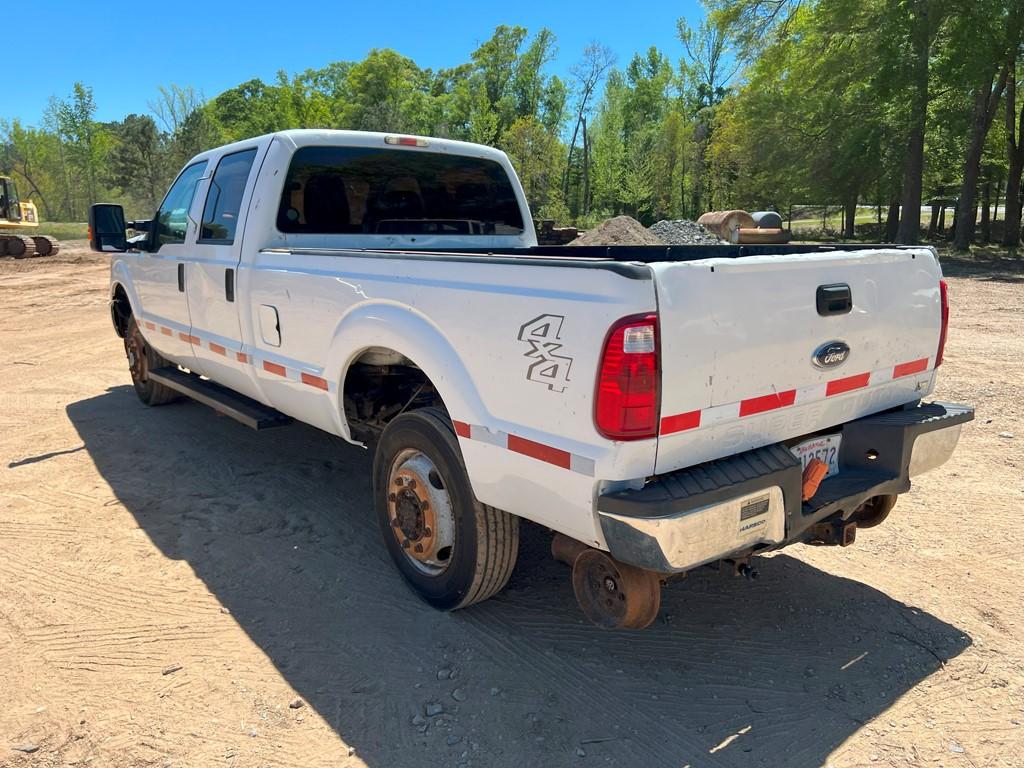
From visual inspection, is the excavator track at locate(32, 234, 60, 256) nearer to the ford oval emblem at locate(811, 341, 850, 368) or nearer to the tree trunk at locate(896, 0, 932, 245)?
the tree trunk at locate(896, 0, 932, 245)

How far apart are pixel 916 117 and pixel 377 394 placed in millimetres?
25805

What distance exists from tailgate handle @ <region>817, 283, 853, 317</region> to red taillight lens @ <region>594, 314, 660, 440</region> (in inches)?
34.0

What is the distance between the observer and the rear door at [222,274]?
4758mm

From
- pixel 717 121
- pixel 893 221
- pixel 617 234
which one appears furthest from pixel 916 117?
pixel 717 121

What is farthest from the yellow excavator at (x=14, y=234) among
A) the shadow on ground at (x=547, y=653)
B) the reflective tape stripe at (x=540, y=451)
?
the reflective tape stripe at (x=540, y=451)

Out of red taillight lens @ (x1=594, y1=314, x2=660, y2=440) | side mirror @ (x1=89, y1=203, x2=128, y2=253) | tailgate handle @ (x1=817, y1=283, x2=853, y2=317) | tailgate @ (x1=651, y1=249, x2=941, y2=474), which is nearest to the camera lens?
red taillight lens @ (x1=594, y1=314, x2=660, y2=440)

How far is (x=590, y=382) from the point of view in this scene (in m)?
2.52

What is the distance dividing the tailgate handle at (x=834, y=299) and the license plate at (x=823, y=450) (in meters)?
0.55

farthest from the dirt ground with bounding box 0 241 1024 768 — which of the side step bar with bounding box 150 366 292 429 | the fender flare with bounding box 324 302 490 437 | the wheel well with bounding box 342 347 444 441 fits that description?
the fender flare with bounding box 324 302 490 437

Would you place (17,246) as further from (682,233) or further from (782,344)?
(782,344)

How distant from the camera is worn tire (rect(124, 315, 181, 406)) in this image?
22.2 feet

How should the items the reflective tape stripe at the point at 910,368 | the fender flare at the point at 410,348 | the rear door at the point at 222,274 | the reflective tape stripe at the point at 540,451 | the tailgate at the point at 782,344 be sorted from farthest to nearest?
the rear door at the point at 222,274
the reflective tape stripe at the point at 910,368
the fender flare at the point at 410,348
the reflective tape stripe at the point at 540,451
the tailgate at the point at 782,344

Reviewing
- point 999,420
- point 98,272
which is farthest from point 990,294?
point 98,272

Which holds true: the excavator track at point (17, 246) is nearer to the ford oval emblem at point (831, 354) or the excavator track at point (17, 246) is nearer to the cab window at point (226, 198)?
the cab window at point (226, 198)
